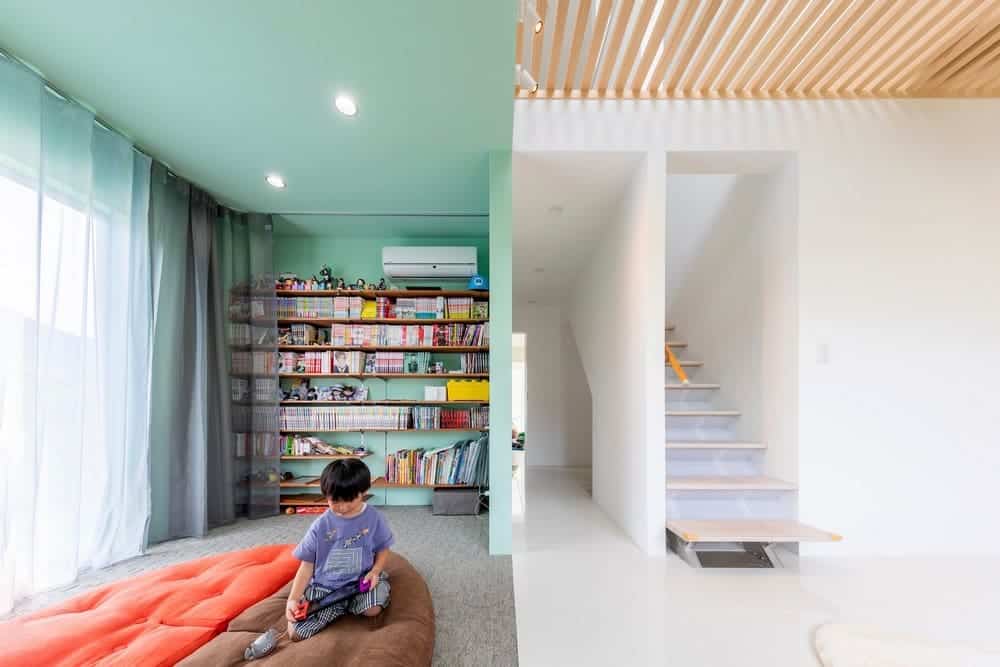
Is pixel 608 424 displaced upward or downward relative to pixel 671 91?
downward

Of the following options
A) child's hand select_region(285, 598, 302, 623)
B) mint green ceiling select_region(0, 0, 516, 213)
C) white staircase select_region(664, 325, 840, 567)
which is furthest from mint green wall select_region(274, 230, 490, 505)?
child's hand select_region(285, 598, 302, 623)

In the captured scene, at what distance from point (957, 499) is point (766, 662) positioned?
7.10ft

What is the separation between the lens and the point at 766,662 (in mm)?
1654

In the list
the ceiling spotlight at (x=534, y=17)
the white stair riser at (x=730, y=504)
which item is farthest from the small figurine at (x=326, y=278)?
the white stair riser at (x=730, y=504)

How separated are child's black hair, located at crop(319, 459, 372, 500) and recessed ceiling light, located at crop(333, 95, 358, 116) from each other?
1.81 meters

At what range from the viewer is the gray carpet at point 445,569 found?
1.78m

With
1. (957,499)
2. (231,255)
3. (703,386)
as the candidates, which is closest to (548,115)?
(703,386)

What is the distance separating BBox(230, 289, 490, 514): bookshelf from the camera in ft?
12.8

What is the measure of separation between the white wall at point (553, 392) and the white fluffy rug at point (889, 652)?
4905 millimetres

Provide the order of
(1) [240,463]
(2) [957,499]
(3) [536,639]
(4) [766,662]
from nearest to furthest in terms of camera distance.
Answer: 1. (4) [766,662]
2. (3) [536,639]
3. (2) [957,499]
4. (1) [240,463]

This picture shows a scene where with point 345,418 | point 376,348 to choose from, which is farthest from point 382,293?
point 345,418

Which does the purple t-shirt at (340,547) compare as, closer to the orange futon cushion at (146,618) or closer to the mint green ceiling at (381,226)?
the orange futon cushion at (146,618)

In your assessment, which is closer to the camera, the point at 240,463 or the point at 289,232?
the point at 240,463

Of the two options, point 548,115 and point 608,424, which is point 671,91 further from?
point 608,424
